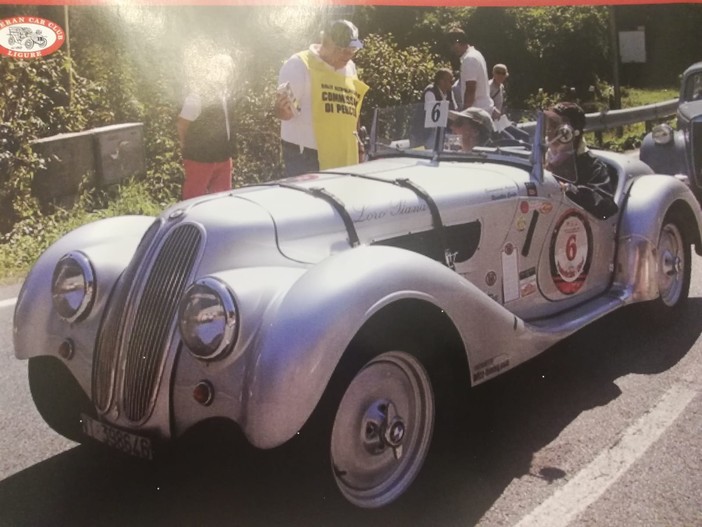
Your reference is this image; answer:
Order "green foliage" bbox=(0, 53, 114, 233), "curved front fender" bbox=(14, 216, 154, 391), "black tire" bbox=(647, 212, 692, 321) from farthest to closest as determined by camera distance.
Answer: "green foliage" bbox=(0, 53, 114, 233) → "black tire" bbox=(647, 212, 692, 321) → "curved front fender" bbox=(14, 216, 154, 391)

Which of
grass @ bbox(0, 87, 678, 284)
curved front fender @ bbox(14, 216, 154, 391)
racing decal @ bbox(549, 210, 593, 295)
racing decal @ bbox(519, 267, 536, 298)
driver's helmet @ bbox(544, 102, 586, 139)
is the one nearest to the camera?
curved front fender @ bbox(14, 216, 154, 391)

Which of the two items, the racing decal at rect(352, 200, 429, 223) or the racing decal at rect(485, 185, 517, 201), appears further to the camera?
the racing decal at rect(485, 185, 517, 201)

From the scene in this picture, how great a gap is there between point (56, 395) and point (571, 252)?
218 centimetres

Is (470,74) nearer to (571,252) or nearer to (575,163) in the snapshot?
(575,163)

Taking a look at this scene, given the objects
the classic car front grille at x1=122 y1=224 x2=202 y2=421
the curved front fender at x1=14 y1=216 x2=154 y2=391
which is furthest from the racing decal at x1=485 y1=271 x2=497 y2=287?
the curved front fender at x1=14 y1=216 x2=154 y2=391

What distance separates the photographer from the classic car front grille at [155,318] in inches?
95.7

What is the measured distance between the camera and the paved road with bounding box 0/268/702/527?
242 cm

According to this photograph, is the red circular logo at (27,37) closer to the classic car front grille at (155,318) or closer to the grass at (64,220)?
the classic car front grille at (155,318)

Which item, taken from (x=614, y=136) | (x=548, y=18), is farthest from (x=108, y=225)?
(x=614, y=136)

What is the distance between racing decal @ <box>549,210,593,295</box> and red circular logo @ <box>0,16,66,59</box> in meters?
2.22

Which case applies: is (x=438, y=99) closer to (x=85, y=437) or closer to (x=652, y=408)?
(x=652, y=408)

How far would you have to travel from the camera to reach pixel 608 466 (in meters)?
2.77

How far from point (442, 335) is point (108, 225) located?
1359 mm

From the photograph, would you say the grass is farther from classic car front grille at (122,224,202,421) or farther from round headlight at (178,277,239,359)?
round headlight at (178,277,239,359)
